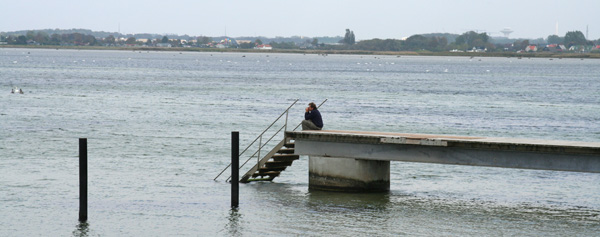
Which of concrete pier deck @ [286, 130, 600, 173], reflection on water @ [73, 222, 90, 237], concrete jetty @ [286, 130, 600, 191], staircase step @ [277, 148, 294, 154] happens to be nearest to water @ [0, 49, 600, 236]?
reflection on water @ [73, 222, 90, 237]

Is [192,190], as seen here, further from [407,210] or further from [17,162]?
[17,162]

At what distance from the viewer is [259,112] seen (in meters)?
64.9

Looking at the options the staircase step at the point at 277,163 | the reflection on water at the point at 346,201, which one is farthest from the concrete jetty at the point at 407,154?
the staircase step at the point at 277,163

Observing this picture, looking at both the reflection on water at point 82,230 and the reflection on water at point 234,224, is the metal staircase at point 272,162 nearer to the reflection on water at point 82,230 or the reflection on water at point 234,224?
the reflection on water at point 234,224

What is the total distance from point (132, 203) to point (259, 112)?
3885 centimetres

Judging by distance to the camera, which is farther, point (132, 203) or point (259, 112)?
point (259, 112)

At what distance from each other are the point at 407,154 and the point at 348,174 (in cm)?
234

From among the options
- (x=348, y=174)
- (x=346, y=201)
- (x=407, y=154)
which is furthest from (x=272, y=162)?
(x=407, y=154)

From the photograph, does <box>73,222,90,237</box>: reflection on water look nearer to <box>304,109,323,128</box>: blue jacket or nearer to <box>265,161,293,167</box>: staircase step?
<box>265,161,293,167</box>: staircase step

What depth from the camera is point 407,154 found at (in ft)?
84.5

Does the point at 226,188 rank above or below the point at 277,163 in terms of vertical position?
below

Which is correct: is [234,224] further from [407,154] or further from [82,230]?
[407,154]

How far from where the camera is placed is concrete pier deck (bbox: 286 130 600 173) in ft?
78.1

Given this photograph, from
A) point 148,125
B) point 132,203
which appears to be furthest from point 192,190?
point 148,125
